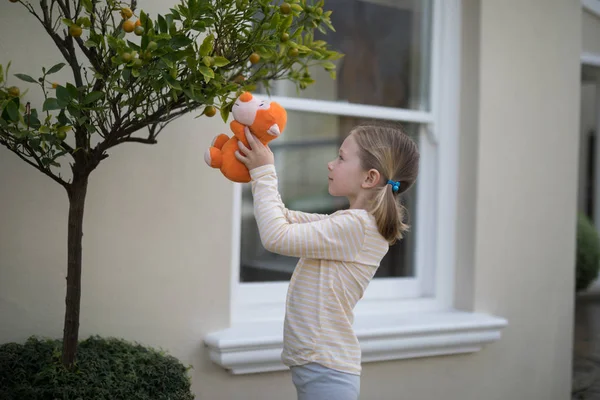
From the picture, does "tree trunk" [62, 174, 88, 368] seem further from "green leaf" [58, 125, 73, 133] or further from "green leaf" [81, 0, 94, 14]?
"green leaf" [81, 0, 94, 14]

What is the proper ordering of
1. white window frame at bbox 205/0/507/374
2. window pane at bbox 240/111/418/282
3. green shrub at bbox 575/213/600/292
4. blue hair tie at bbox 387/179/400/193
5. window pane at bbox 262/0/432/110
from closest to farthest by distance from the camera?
blue hair tie at bbox 387/179/400/193, white window frame at bbox 205/0/507/374, window pane at bbox 240/111/418/282, window pane at bbox 262/0/432/110, green shrub at bbox 575/213/600/292

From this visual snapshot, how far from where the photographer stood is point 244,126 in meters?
1.81

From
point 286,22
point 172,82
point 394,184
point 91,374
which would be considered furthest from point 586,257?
point 172,82

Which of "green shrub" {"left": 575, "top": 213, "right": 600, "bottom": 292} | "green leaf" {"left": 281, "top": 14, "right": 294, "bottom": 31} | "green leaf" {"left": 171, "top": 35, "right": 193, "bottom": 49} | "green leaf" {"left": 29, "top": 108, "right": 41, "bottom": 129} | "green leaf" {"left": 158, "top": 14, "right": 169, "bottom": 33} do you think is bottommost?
"green shrub" {"left": 575, "top": 213, "right": 600, "bottom": 292}

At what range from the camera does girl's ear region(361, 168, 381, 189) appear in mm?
1912

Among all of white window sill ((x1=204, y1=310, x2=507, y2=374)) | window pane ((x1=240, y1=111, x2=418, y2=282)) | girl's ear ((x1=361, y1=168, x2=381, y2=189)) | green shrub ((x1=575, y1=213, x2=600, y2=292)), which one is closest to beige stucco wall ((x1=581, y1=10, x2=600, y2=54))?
green shrub ((x1=575, y1=213, x2=600, y2=292))

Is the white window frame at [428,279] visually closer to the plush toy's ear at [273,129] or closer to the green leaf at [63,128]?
the plush toy's ear at [273,129]

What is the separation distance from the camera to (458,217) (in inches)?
Answer: 133

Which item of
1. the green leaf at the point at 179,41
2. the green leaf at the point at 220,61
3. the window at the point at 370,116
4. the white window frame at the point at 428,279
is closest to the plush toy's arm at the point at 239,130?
the green leaf at the point at 220,61

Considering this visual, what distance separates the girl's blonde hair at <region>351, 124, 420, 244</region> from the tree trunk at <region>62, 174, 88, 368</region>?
0.78 m

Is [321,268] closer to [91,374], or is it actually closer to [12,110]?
[91,374]

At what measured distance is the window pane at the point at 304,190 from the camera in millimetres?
3047

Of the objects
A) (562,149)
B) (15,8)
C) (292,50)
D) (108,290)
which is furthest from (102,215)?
(562,149)

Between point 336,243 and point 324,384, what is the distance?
14.9 inches
